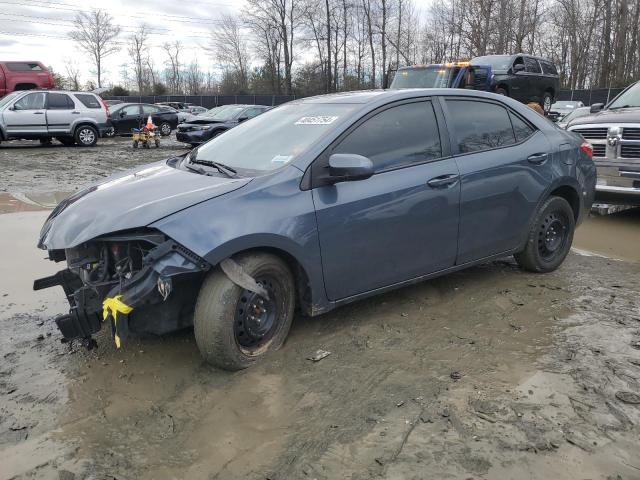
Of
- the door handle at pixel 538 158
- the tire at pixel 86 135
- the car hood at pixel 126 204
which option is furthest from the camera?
the tire at pixel 86 135

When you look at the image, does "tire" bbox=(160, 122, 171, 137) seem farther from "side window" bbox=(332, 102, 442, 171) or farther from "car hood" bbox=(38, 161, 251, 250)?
"side window" bbox=(332, 102, 442, 171)

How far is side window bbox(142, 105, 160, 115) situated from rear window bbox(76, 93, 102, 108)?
18.4ft

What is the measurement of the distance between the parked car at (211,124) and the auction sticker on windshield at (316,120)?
12.7 metres

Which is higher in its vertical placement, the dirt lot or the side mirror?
the side mirror

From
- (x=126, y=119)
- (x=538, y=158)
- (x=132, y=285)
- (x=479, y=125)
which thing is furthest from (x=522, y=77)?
(x=132, y=285)

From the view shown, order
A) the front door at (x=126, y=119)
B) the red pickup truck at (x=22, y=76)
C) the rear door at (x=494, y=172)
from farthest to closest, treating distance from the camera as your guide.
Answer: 1. the front door at (x=126, y=119)
2. the red pickup truck at (x=22, y=76)
3. the rear door at (x=494, y=172)

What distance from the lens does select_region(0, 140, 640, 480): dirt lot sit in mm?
2477


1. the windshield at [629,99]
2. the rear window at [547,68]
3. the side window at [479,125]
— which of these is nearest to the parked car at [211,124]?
the rear window at [547,68]

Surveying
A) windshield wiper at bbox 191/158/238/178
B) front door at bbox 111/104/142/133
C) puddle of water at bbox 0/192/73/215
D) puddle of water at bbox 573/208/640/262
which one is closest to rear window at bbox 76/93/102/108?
front door at bbox 111/104/142/133

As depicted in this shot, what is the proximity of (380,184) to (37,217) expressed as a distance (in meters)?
5.78

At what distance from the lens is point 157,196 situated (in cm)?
321

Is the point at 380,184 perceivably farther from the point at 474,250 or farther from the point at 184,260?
the point at 184,260

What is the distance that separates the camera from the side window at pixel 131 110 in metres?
22.3

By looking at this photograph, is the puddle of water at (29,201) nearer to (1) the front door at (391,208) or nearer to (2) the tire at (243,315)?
(2) the tire at (243,315)
